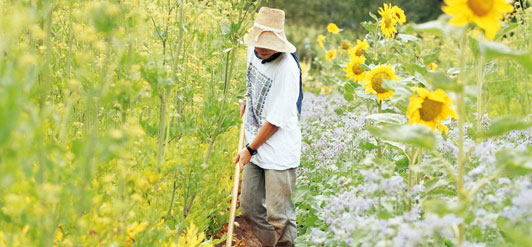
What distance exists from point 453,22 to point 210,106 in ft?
4.52

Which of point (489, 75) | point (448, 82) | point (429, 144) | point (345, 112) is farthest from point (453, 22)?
point (345, 112)

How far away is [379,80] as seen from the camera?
115 inches

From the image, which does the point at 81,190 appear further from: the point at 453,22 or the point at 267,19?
the point at 267,19

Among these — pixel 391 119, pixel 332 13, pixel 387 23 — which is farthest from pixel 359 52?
pixel 332 13

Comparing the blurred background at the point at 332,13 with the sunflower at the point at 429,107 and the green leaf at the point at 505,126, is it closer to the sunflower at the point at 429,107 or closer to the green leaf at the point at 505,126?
the sunflower at the point at 429,107

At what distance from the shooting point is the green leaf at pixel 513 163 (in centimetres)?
150

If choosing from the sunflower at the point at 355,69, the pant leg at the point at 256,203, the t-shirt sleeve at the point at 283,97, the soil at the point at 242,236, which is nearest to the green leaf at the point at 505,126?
the t-shirt sleeve at the point at 283,97

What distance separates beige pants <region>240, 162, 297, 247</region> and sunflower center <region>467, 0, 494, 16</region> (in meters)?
1.81

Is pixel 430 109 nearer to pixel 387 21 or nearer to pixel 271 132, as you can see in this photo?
pixel 271 132

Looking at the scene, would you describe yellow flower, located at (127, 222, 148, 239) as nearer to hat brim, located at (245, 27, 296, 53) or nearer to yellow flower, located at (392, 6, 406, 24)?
hat brim, located at (245, 27, 296, 53)

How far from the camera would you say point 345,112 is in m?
3.92

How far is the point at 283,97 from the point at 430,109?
1183 mm

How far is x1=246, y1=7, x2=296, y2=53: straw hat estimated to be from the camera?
9.81 ft

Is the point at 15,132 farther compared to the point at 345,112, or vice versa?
the point at 345,112
